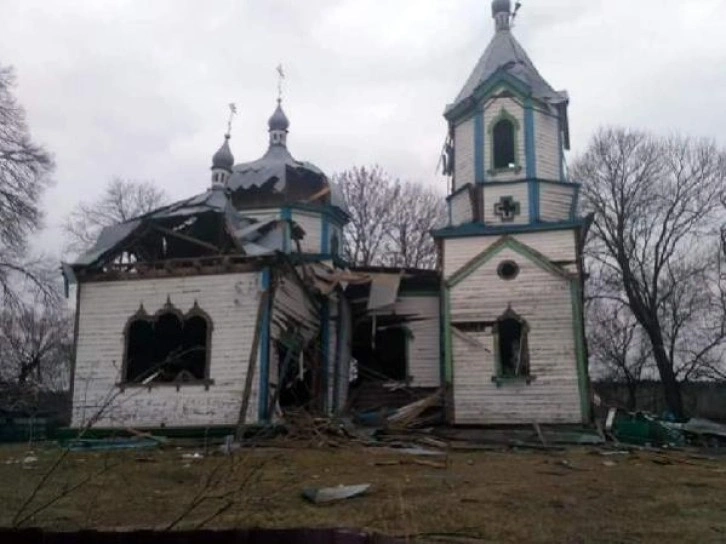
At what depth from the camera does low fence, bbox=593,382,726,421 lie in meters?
38.7

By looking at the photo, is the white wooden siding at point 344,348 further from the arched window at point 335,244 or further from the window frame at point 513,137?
the window frame at point 513,137

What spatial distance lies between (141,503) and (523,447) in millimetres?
9681

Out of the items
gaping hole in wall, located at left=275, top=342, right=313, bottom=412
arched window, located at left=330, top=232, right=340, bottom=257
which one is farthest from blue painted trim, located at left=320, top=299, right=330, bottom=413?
arched window, located at left=330, top=232, right=340, bottom=257

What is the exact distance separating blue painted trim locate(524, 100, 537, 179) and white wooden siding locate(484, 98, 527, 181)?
90mm

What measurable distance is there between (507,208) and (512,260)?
163 centimetres

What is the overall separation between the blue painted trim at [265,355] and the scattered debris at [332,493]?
7439 millimetres

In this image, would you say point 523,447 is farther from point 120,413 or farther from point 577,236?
point 120,413

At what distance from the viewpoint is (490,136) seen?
75.6 feet

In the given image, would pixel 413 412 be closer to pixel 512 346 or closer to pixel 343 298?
pixel 512 346

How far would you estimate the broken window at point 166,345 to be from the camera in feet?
61.2

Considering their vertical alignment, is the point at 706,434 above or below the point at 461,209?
below

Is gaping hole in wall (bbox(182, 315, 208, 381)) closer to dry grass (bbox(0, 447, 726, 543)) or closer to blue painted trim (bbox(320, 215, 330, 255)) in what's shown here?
dry grass (bbox(0, 447, 726, 543))

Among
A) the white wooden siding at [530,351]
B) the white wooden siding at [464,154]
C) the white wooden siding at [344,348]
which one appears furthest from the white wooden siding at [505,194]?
the white wooden siding at [344,348]

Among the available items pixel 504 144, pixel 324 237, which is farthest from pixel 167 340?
pixel 504 144
